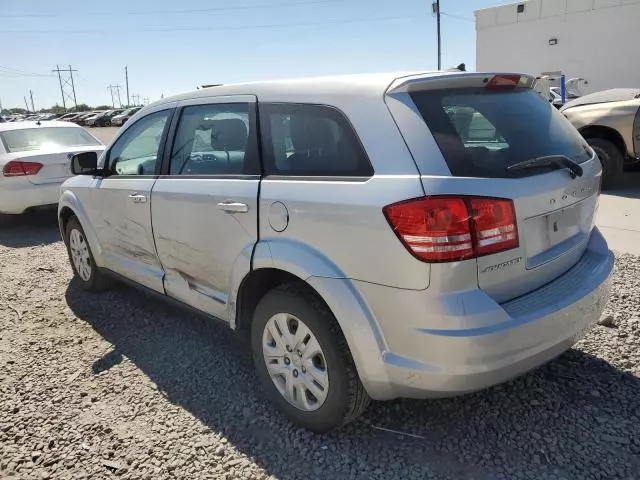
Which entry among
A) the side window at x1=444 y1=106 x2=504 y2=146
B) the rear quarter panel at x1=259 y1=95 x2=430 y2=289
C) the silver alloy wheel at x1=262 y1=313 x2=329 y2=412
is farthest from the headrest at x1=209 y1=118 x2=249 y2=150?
the side window at x1=444 y1=106 x2=504 y2=146

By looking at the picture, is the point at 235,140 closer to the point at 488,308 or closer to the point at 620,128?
the point at 488,308

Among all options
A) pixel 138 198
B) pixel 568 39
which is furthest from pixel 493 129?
pixel 568 39

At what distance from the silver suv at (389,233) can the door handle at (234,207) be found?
10mm

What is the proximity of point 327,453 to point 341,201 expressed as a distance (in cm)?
121

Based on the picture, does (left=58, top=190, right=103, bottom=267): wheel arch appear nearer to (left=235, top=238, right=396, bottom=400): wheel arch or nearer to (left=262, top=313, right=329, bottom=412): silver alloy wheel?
(left=262, top=313, right=329, bottom=412): silver alloy wheel

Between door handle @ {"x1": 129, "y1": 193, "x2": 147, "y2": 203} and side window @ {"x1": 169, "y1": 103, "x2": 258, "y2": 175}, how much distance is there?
29 centimetres

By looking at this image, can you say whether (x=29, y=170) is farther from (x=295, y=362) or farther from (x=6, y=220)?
(x=295, y=362)

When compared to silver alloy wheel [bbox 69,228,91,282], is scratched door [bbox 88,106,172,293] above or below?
above

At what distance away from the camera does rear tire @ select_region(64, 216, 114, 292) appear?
4629 mm

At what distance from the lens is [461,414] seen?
9.12ft

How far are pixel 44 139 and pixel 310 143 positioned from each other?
672 cm

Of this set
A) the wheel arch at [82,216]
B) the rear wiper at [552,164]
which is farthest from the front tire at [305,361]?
the wheel arch at [82,216]

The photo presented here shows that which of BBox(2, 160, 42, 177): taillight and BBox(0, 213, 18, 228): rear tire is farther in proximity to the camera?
BBox(0, 213, 18, 228): rear tire

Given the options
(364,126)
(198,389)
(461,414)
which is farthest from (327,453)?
(364,126)
